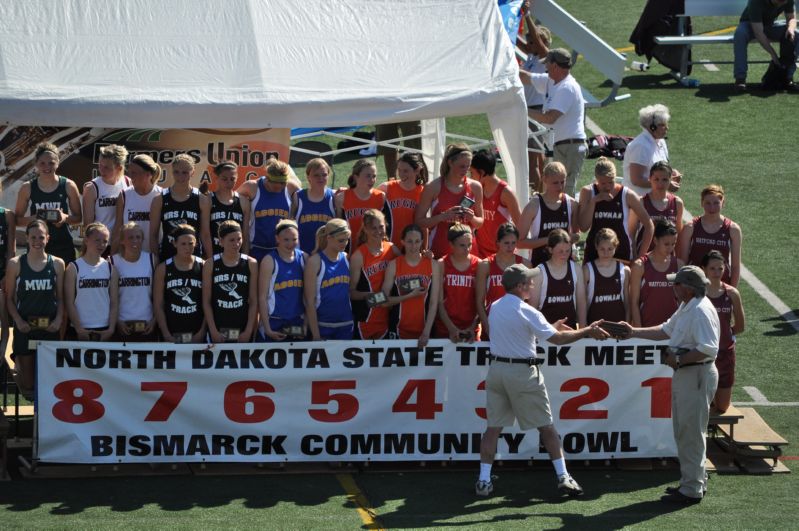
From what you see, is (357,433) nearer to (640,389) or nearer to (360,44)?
(640,389)

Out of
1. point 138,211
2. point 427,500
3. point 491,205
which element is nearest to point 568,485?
point 427,500

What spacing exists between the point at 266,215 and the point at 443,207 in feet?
4.60

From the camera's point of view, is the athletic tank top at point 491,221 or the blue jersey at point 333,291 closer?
the blue jersey at point 333,291

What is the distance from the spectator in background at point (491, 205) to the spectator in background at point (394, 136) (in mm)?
3834

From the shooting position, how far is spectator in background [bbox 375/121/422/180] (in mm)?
15102

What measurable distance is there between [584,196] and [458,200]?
39.7 inches

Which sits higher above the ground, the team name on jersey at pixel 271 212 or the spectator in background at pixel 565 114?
the spectator in background at pixel 565 114

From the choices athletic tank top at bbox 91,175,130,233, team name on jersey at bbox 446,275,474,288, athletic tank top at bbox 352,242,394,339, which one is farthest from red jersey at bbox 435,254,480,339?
athletic tank top at bbox 91,175,130,233

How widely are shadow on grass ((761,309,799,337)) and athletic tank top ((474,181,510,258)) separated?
3.28 meters

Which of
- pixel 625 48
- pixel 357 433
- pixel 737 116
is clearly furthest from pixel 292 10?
pixel 625 48

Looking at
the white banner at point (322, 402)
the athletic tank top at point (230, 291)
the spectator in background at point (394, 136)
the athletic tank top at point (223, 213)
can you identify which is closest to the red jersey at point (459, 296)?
the white banner at point (322, 402)

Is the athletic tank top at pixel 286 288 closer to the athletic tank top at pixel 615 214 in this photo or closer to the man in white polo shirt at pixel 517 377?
the man in white polo shirt at pixel 517 377

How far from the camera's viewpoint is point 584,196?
35.5 ft

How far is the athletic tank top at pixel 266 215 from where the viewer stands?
10.6 m
